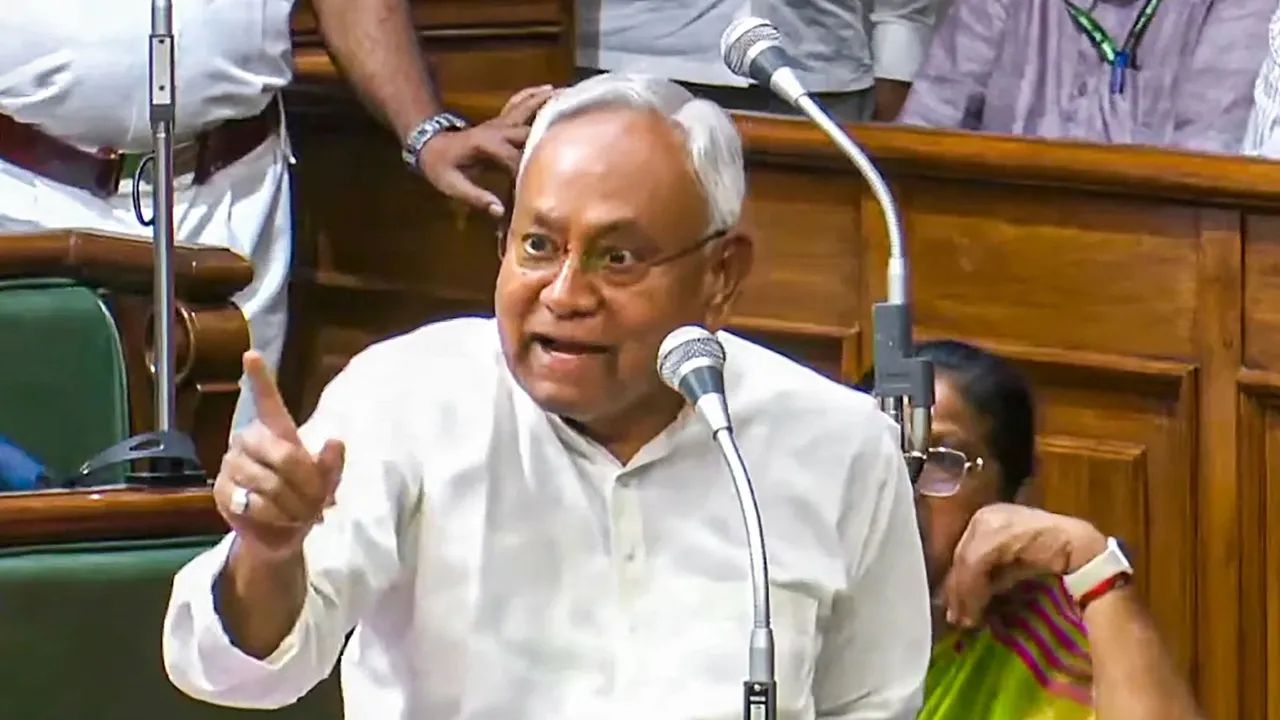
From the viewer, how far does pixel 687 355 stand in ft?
5.45

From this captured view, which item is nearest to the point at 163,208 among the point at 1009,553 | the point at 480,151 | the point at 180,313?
the point at 180,313

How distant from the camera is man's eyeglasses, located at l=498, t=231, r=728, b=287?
72.9 inches

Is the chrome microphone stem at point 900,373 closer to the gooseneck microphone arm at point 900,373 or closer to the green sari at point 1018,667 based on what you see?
the gooseneck microphone arm at point 900,373

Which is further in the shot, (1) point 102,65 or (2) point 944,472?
(1) point 102,65

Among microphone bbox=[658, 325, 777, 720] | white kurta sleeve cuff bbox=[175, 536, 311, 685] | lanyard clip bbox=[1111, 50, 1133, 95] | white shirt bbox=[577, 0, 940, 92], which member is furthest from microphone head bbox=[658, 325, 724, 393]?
white shirt bbox=[577, 0, 940, 92]

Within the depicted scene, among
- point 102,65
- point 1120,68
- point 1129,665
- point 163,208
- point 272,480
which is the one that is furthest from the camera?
point 1120,68

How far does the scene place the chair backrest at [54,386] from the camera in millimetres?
2684

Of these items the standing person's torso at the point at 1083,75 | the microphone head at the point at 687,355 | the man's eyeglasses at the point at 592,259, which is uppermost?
the standing person's torso at the point at 1083,75

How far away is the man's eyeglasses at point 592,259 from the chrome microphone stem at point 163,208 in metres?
0.82

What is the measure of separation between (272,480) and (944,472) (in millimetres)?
925

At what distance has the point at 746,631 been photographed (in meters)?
1.91

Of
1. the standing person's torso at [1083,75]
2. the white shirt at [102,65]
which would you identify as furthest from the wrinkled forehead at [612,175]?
the standing person's torso at [1083,75]

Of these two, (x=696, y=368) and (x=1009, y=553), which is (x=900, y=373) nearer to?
(x=1009, y=553)

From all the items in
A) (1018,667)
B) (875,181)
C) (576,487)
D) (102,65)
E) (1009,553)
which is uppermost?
(102,65)
